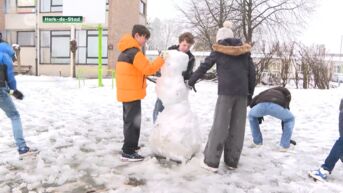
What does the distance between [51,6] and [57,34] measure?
6.72ft

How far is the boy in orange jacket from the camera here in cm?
514

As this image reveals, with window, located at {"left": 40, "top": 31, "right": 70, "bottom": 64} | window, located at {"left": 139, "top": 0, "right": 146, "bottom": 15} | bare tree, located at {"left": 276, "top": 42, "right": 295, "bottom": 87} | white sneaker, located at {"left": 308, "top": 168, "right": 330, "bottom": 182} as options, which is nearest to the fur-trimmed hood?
white sneaker, located at {"left": 308, "top": 168, "right": 330, "bottom": 182}

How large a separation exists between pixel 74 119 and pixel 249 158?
417 centimetres

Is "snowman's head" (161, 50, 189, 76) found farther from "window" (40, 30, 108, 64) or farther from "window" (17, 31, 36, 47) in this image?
"window" (17, 31, 36, 47)

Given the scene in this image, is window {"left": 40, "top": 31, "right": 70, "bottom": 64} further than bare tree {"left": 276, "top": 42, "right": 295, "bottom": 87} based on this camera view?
Yes

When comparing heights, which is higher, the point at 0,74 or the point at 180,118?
the point at 0,74

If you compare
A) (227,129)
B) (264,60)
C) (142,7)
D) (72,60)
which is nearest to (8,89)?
(227,129)

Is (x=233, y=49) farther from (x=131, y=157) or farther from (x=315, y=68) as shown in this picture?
(x=315, y=68)

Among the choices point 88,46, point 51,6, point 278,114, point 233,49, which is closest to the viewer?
point 233,49

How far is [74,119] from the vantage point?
8523mm

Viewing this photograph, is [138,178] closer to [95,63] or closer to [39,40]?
[95,63]

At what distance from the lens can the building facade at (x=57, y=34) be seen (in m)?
29.2

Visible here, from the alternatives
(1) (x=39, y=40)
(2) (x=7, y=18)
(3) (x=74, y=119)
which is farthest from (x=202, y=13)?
(3) (x=74, y=119)

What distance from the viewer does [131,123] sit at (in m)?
5.36
